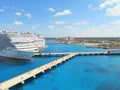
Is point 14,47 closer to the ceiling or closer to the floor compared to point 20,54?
closer to the ceiling

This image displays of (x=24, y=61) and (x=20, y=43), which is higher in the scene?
(x=20, y=43)

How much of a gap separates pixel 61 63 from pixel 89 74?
13854mm

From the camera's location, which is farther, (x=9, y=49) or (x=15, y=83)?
(x=9, y=49)

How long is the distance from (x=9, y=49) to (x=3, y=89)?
30.2 metres

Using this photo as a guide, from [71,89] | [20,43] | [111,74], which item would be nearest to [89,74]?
[111,74]

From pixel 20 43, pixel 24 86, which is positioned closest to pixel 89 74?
→ pixel 24 86

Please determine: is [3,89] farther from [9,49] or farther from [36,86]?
[9,49]

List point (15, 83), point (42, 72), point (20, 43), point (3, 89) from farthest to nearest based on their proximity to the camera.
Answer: point (20, 43)
point (42, 72)
point (15, 83)
point (3, 89)

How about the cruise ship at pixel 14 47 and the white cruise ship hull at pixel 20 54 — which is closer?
the white cruise ship hull at pixel 20 54

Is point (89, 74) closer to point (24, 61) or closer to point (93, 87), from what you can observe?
point (93, 87)

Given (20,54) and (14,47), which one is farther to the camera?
(14,47)

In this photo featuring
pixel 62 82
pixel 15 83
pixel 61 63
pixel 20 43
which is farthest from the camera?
pixel 20 43

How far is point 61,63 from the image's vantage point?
5300 cm

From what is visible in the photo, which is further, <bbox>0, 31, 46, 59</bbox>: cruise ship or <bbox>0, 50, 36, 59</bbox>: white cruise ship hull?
<bbox>0, 31, 46, 59</bbox>: cruise ship
